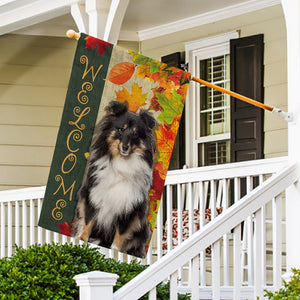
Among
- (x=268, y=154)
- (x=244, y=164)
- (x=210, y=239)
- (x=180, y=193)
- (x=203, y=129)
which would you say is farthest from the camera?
(x=203, y=129)

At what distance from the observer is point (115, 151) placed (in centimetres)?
409

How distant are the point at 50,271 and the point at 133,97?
115 cm

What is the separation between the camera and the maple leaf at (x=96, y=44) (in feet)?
12.9

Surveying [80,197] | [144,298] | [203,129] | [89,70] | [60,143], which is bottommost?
[144,298]

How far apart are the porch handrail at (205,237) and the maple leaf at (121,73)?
106 cm

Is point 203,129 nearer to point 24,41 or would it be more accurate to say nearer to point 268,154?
point 268,154

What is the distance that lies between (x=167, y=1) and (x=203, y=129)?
4.74 feet

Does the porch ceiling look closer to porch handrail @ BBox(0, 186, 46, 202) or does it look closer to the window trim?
the window trim

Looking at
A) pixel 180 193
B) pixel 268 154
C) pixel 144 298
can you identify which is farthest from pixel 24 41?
pixel 144 298

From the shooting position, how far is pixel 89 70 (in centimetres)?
400

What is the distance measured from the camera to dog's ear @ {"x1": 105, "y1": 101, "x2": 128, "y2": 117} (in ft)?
13.5

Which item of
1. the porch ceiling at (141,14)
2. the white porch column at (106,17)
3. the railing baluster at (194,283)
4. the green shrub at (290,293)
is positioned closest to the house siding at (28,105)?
the porch ceiling at (141,14)

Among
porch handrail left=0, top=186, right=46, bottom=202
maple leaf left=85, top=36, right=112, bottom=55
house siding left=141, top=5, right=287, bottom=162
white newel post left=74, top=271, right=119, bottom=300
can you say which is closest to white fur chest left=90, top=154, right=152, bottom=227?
maple leaf left=85, top=36, right=112, bottom=55

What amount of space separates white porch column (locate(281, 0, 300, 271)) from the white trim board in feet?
9.60
